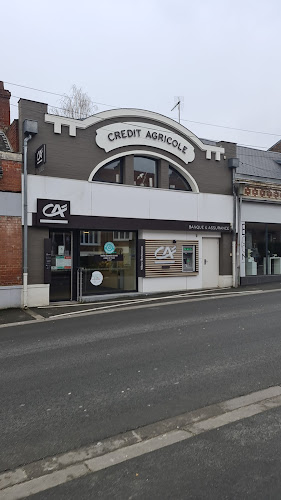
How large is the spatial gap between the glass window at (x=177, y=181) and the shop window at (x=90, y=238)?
376 cm

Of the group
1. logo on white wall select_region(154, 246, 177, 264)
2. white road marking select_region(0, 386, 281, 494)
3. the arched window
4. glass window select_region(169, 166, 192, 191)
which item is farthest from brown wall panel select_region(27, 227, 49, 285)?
white road marking select_region(0, 386, 281, 494)

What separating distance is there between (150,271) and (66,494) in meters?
11.7

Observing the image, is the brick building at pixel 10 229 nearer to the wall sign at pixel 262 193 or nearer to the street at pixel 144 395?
the street at pixel 144 395

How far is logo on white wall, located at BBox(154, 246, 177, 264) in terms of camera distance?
14.7 meters

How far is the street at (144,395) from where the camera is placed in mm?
3025

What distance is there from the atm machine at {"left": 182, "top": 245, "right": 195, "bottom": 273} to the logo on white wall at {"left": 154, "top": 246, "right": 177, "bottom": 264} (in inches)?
22.2

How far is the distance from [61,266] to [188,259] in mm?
5328

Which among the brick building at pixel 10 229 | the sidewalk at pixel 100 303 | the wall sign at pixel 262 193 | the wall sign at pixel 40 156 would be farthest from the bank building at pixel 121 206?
the wall sign at pixel 262 193

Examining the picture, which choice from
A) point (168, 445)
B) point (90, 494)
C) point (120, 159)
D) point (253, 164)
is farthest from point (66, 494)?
point (253, 164)

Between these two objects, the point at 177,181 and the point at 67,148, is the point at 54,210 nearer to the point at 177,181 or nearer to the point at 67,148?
the point at 67,148

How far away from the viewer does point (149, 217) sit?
47.2 feet

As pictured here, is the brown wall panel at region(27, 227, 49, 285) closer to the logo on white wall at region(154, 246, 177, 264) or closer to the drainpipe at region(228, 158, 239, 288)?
the logo on white wall at region(154, 246, 177, 264)

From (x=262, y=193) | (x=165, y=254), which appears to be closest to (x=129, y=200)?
(x=165, y=254)

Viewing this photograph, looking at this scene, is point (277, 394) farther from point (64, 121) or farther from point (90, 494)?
point (64, 121)
